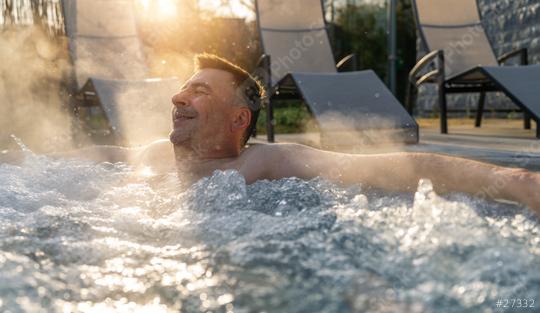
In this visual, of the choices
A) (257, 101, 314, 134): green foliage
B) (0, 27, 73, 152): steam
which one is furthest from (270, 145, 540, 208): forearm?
(257, 101, 314, 134): green foliage

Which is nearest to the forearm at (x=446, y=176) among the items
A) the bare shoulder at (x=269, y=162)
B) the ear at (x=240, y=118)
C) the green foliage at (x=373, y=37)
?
the bare shoulder at (x=269, y=162)

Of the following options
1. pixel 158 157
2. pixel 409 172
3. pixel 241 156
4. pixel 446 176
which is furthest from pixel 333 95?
pixel 446 176

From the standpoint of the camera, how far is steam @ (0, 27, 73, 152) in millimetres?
5863

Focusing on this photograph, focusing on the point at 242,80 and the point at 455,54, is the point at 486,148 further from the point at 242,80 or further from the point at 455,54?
the point at 455,54

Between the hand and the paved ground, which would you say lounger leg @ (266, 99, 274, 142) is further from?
the hand

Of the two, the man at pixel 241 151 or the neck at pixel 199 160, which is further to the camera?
the neck at pixel 199 160

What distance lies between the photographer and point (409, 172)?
6.81 ft

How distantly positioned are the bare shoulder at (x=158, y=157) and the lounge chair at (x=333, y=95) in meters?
1.36

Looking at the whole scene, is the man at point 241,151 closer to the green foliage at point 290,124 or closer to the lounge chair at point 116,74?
the lounge chair at point 116,74

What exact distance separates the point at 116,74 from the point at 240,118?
3867 millimetres

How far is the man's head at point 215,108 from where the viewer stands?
2406mm

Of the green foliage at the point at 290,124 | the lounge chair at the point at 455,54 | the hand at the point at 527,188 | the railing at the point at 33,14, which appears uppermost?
the railing at the point at 33,14

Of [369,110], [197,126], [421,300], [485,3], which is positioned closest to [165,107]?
[369,110]

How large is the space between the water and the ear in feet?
0.91
